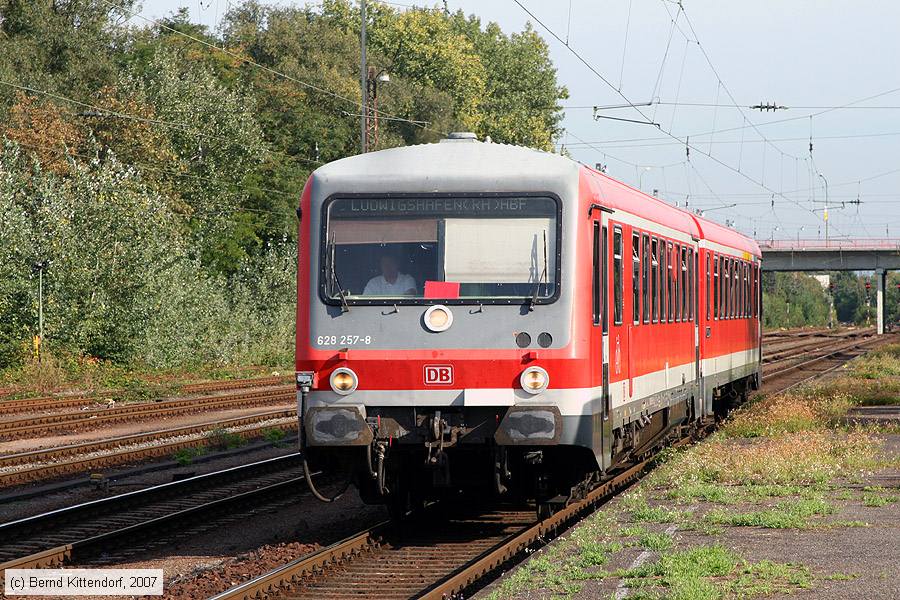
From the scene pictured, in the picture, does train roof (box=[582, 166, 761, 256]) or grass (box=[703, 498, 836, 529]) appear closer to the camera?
grass (box=[703, 498, 836, 529])

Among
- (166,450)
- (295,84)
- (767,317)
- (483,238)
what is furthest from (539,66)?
(483,238)

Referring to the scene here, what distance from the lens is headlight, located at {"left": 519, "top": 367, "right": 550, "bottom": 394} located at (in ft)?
35.3

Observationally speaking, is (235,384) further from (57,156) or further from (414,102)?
(414,102)

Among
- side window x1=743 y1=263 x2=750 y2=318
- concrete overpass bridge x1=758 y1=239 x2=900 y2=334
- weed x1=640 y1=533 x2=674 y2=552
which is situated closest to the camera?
weed x1=640 y1=533 x2=674 y2=552

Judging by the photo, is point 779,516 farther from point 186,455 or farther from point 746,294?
point 746,294

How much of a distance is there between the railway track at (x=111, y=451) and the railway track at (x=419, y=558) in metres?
5.95

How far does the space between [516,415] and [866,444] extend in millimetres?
8095

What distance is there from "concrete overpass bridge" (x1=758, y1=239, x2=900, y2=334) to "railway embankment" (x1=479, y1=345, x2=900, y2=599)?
70.1 metres

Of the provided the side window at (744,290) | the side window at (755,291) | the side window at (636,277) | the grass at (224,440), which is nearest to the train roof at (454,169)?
the side window at (636,277)

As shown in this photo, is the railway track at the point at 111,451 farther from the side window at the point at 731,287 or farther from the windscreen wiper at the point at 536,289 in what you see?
the windscreen wiper at the point at 536,289

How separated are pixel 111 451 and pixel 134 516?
6265 millimetres

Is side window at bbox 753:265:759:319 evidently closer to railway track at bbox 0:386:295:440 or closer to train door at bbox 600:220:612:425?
railway track at bbox 0:386:295:440

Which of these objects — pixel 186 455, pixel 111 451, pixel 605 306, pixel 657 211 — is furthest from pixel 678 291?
pixel 111 451

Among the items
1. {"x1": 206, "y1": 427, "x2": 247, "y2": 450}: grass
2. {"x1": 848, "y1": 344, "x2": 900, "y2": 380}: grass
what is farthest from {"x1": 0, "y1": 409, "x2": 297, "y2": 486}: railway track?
{"x1": 848, "y1": 344, "x2": 900, "y2": 380}: grass
